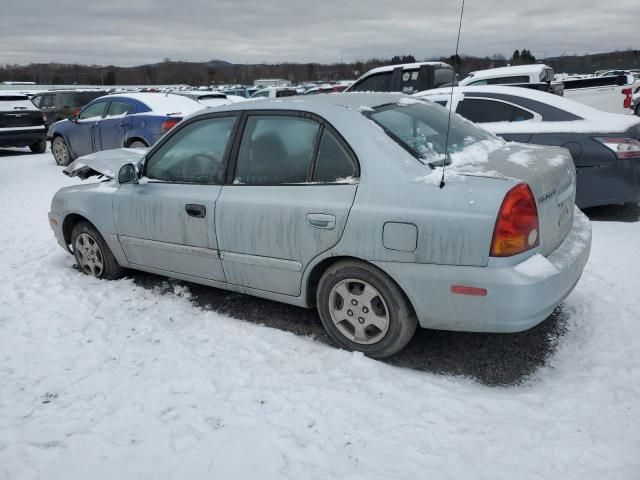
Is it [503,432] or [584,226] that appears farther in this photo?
[584,226]

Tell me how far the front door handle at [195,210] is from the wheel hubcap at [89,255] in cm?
132

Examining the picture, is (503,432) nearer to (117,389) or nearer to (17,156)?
(117,389)

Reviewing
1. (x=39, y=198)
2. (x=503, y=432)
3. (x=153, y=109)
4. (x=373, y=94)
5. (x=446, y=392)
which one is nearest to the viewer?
(x=503, y=432)

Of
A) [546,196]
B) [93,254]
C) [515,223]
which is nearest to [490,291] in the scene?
[515,223]

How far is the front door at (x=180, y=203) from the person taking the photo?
12.1 ft

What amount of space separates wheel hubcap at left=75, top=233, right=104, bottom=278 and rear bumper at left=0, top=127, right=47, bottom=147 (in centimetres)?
1050

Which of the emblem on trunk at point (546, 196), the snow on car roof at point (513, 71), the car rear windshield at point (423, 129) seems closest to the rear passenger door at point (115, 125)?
the snow on car roof at point (513, 71)

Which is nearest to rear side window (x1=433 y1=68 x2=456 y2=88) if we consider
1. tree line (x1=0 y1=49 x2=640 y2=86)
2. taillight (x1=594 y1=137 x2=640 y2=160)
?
taillight (x1=594 y1=137 x2=640 y2=160)

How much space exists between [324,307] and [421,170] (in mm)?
1030

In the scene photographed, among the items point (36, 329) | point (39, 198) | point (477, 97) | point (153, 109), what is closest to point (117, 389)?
point (36, 329)

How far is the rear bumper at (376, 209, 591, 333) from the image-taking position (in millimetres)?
2688

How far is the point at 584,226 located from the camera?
3537 mm

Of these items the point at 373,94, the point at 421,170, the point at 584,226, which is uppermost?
the point at 373,94

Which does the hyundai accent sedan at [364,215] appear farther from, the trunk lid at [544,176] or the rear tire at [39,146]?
the rear tire at [39,146]
